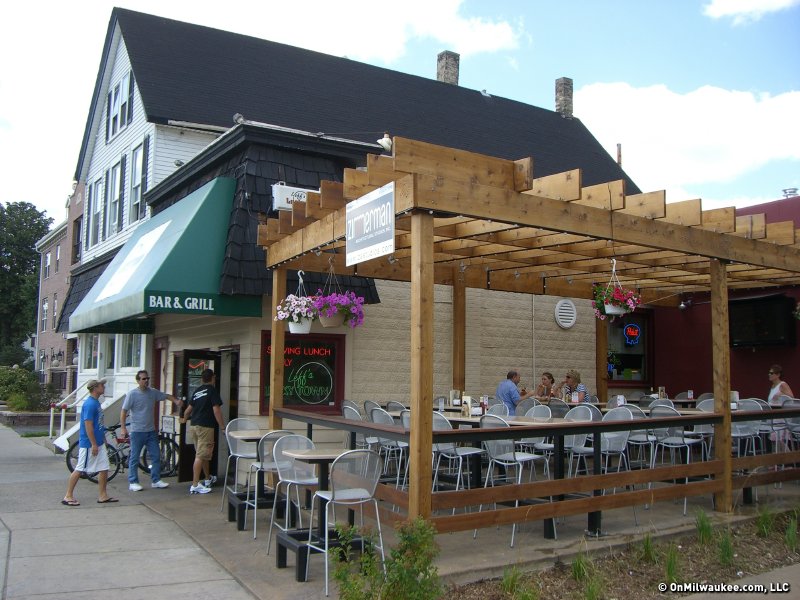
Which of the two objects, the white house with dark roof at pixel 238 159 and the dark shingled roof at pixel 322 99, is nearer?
the white house with dark roof at pixel 238 159

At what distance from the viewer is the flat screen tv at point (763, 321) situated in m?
13.3

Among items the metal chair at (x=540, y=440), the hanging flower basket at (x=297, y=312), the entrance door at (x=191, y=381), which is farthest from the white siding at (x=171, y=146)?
the metal chair at (x=540, y=440)

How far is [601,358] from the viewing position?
14930 millimetres

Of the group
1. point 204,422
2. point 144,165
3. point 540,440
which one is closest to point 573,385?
point 540,440

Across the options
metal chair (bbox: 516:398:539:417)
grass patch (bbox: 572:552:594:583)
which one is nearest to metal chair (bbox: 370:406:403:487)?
metal chair (bbox: 516:398:539:417)

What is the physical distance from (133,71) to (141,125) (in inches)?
47.4

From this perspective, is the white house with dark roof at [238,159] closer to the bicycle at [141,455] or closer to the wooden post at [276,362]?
the wooden post at [276,362]

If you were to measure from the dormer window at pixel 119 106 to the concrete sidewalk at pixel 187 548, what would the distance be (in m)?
10.5

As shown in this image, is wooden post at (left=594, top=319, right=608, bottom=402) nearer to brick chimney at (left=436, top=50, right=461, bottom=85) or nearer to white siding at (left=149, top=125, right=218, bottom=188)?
white siding at (left=149, top=125, right=218, bottom=188)

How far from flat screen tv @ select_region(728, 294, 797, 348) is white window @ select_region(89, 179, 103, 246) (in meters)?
14.9

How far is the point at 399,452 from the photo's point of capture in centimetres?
1001

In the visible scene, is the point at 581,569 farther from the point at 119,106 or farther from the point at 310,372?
the point at 119,106

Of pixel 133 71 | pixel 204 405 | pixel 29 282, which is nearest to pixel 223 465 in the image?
pixel 204 405

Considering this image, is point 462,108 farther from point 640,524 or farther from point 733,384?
point 640,524
